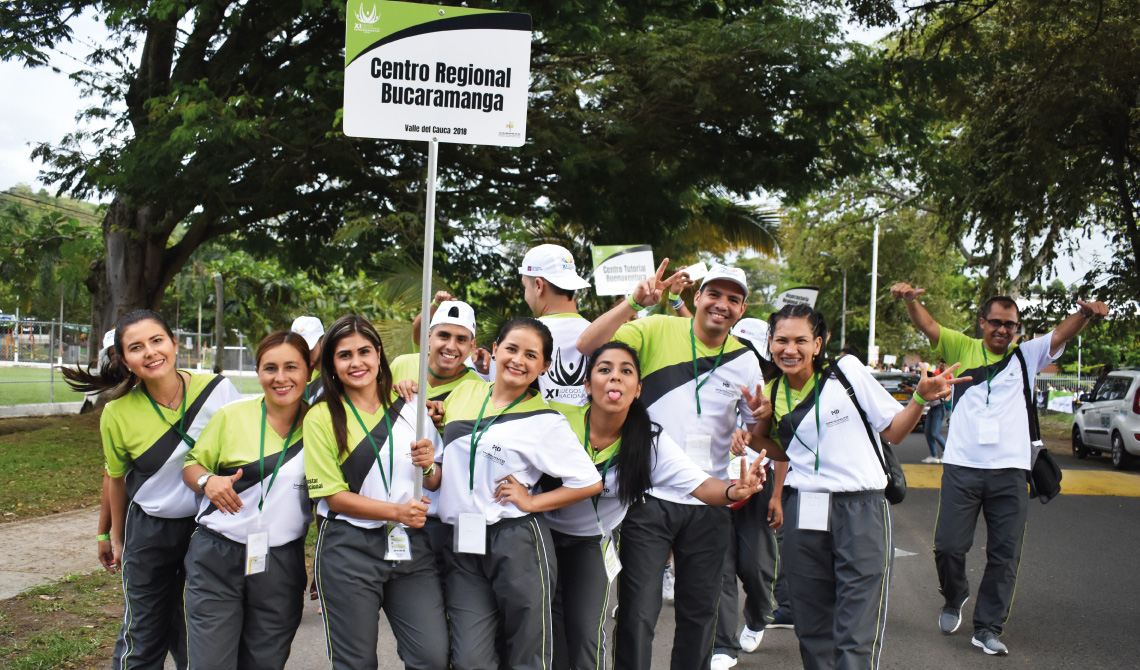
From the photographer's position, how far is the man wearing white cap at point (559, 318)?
4.48m

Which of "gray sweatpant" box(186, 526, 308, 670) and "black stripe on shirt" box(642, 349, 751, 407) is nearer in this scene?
"gray sweatpant" box(186, 526, 308, 670)

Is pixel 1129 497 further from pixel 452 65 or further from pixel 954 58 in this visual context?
pixel 452 65

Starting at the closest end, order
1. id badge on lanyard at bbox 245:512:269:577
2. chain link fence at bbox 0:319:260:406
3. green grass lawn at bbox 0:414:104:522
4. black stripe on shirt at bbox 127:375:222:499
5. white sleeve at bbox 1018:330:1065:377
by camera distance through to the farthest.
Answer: id badge on lanyard at bbox 245:512:269:577, black stripe on shirt at bbox 127:375:222:499, white sleeve at bbox 1018:330:1065:377, green grass lawn at bbox 0:414:104:522, chain link fence at bbox 0:319:260:406

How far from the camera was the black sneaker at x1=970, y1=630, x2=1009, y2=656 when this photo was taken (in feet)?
18.2

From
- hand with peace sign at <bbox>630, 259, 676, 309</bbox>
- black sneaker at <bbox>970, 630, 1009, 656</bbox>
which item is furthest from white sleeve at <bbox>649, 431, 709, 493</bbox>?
black sneaker at <bbox>970, 630, 1009, 656</bbox>

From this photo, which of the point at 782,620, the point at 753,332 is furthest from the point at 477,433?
the point at 782,620

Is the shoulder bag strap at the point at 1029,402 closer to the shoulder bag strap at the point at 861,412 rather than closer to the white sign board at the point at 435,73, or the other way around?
the shoulder bag strap at the point at 861,412

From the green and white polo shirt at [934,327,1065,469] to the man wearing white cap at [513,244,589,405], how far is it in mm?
2757

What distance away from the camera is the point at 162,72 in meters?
14.9

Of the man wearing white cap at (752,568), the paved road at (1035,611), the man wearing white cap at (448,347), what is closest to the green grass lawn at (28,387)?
the paved road at (1035,611)

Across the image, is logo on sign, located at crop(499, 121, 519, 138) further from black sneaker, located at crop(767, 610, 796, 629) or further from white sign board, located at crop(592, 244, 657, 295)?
black sneaker, located at crop(767, 610, 796, 629)

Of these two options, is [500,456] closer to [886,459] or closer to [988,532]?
[886,459]

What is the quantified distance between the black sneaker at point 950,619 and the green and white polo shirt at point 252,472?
4.08 metres

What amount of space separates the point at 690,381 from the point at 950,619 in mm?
2809
